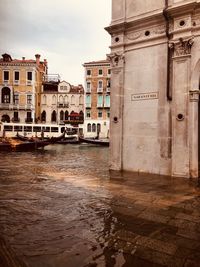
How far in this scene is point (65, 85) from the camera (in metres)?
48.8

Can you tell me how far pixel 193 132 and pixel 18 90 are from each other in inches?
1661

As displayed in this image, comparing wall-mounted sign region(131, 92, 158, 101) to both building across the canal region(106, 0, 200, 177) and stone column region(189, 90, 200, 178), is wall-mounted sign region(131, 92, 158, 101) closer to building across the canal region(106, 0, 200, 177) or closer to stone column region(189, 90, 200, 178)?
building across the canal region(106, 0, 200, 177)

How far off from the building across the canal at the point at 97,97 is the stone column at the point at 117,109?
1405 inches

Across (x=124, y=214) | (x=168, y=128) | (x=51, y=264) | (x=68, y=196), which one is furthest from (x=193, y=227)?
(x=168, y=128)

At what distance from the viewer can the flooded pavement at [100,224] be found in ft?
10.5

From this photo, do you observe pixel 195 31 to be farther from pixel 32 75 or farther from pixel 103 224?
pixel 32 75

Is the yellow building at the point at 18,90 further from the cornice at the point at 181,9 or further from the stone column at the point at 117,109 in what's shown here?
the cornice at the point at 181,9

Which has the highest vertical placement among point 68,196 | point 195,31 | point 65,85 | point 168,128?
point 65,85

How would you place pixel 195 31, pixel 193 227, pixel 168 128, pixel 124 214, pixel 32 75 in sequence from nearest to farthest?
pixel 193 227 < pixel 124 214 < pixel 195 31 < pixel 168 128 < pixel 32 75

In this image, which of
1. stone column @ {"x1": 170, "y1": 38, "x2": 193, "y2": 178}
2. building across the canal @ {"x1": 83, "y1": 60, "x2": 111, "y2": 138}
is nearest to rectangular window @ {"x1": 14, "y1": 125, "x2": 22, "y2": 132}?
building across the canal @ {"x1": 83, "y1": 60, "x2": 111, "y2": 138}

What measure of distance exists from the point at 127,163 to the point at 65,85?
40918mm

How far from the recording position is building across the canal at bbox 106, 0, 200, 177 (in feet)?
26.7

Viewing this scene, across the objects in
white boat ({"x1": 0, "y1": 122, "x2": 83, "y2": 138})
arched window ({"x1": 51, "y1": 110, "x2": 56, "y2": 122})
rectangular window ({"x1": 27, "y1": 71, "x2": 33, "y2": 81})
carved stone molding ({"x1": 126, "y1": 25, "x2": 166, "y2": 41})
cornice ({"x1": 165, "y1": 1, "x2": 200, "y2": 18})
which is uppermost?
rectangular window ({"x1": 27, "y1": 71, "x2": 33, "y2": 81})

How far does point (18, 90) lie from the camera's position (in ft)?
152
